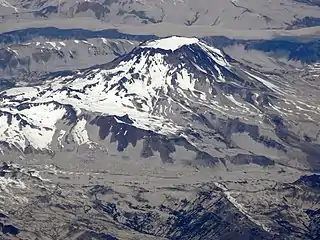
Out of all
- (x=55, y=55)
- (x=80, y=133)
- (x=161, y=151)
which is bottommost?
(x=55, y=55)

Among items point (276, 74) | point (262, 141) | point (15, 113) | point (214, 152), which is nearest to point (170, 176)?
point (214, 152)

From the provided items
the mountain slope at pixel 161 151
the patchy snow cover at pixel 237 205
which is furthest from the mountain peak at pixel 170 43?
the patchy snow cover at pixel 237 205

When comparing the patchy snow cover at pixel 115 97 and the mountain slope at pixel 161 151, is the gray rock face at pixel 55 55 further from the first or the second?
the patchy snow cover at pixel 115 97

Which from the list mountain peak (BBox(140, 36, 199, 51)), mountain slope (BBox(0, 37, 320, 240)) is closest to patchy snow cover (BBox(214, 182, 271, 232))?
mountain slope (BBox(0, 37, 320, 240))

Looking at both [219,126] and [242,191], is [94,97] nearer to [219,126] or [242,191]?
[219,126]

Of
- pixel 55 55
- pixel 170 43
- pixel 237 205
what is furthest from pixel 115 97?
pixel 55 55

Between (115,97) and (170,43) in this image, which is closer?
(115,97)

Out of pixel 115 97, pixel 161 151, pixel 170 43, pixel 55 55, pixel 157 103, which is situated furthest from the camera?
pixel 55 55

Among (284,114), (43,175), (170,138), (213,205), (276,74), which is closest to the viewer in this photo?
(213,205)

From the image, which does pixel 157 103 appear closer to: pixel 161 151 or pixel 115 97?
pixel 115 97
